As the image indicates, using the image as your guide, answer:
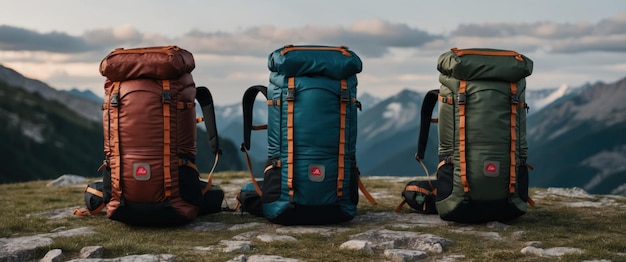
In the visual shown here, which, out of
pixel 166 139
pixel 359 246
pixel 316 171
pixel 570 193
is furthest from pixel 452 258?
pixel 570 193

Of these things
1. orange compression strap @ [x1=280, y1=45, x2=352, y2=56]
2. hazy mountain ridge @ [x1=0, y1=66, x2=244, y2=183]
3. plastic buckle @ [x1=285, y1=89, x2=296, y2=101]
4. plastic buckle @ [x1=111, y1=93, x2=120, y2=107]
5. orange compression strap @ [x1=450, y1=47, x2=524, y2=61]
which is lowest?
hazy mountain ridge @ [x1=0, y1=66, x2=244, y2=183]

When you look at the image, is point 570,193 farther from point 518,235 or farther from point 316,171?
point 316,171

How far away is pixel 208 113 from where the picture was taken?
13523 mm

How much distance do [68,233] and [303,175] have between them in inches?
165

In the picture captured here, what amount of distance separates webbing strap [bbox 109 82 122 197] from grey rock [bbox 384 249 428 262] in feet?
17.1

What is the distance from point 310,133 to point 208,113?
2.19 meters

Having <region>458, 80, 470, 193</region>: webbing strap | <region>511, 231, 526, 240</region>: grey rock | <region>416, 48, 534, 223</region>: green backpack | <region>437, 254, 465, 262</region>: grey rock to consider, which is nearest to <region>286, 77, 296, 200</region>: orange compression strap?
<region>416, 48, 534, 223</region>: green backpack

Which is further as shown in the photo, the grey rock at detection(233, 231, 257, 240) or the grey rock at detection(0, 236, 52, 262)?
the grey rock at detection(233, 231, 257, 240)

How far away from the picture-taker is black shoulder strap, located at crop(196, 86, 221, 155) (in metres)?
13.5

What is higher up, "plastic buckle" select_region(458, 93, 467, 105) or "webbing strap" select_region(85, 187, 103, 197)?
"plastic buckle" select_region(458, 93, 467, 105)

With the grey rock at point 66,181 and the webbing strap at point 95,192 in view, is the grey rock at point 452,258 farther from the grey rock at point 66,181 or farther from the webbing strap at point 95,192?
the grey rock at point 66,181

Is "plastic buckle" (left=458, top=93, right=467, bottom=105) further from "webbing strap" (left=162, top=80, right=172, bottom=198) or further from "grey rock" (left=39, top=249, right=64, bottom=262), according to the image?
"grey rock" (left=39, top=249, right=64, bottom=262)

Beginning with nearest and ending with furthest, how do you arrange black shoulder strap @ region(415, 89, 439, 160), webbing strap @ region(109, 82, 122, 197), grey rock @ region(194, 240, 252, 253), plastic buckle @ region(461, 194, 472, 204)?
grey rock @ region(194, 240, 252, 253)
webbing strap @ region(109, 82, 122, 197)
plastic buckle @ region(461, 194, 472, 204)
black shoulder strap @ region(415, 89, 439, 160)

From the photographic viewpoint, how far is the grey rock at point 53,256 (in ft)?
32.9
